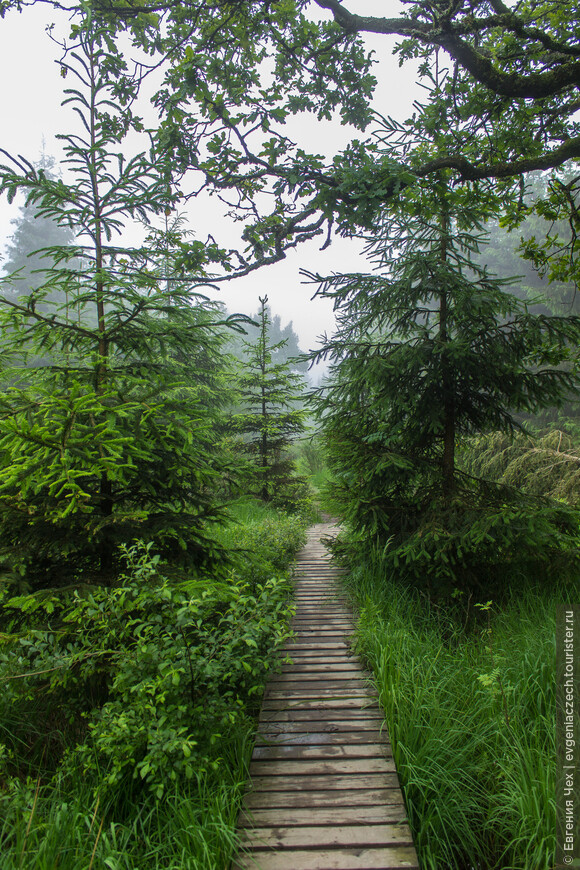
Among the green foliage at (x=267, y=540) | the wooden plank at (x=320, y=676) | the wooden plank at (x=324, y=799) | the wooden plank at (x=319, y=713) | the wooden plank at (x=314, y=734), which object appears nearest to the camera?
the wooden plank at (x=324, y=799)

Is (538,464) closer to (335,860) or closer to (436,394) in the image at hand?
(436,394)

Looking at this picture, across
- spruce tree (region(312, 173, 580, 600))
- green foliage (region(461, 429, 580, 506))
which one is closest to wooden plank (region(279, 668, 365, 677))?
spruce tree (region(312, 173, 580, 600))

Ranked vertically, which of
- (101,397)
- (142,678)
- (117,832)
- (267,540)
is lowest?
(117,832)

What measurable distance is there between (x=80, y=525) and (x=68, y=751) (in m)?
1.38

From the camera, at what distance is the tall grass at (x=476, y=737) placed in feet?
6.86

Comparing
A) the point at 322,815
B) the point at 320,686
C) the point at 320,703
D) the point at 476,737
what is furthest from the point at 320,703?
the point at 476,737

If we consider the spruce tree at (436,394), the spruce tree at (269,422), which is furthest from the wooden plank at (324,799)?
the spruce tree at (269,422)

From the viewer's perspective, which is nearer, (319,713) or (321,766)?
(321,766)

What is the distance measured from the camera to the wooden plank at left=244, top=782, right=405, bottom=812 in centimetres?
226

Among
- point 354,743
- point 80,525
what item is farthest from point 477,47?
point 354,743

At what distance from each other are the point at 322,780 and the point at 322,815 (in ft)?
0.74

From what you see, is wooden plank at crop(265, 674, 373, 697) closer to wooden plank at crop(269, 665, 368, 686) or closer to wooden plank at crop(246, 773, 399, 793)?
wooden plank at crop(269, 665, 368, 686)

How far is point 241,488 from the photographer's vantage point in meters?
3.42

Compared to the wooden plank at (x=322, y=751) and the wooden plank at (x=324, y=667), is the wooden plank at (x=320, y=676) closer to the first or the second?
the wooden plank at (x=324, y=667)
